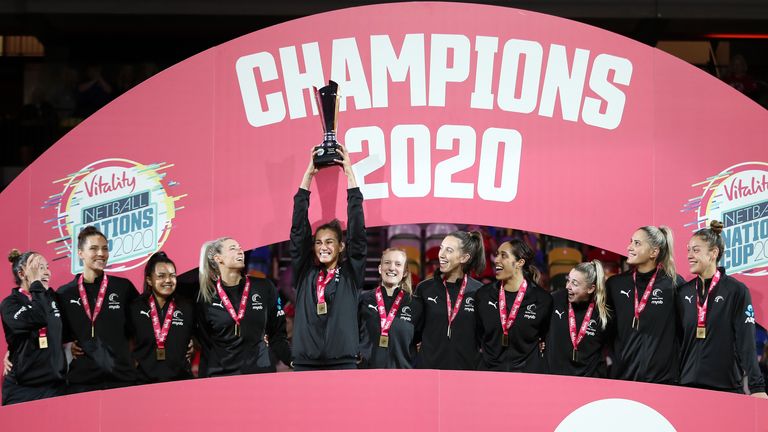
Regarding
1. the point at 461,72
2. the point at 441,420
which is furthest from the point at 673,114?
the point at 441,420

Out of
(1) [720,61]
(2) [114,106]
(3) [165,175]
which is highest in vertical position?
(1) [720,61]

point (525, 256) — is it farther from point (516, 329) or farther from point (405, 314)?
point (405, 314)

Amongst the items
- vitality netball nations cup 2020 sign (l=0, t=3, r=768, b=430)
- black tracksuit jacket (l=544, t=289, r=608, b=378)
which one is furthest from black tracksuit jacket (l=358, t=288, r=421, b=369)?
black tracksuit jacket (l=544, t=289, r=608, b=378)

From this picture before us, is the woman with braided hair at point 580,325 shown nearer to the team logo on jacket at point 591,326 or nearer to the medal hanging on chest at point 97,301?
the team logo on jacket at point 591,326

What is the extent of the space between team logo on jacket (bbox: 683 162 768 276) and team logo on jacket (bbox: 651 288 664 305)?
528 millimetres

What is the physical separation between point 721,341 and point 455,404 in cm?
172

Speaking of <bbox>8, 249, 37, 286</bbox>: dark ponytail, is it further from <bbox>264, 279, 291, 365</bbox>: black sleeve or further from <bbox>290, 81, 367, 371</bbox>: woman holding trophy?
<bbox>290, 81, 367, 371</bbox>: woman holding trophy

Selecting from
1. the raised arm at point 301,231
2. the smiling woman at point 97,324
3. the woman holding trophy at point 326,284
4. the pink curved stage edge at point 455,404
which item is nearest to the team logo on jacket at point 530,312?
the pink curved stage edge at point 455,404

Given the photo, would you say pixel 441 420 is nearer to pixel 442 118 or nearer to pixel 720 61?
pixel 442 118

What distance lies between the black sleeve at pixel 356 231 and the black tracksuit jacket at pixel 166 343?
1.09 meters

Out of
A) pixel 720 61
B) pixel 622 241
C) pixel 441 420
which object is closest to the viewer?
pixel 441 420

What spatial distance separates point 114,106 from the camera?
752 centimetres

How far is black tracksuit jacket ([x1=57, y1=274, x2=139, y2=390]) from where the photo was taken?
7086 mm

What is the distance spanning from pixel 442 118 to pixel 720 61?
6.52 metres
